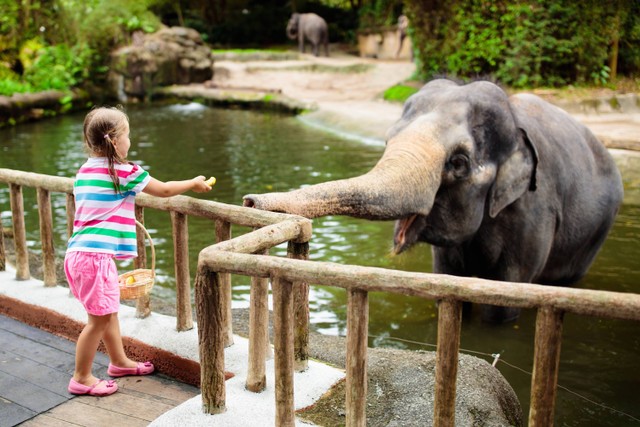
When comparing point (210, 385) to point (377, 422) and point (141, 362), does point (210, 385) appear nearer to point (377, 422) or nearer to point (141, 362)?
point (377, 422)

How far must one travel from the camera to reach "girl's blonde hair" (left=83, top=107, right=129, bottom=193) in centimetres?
310

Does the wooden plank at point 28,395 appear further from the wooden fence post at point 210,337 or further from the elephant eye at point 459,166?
the elephant eye at point 459,166

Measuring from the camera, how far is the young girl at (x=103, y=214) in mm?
3145

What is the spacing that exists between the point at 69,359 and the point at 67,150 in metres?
9.54

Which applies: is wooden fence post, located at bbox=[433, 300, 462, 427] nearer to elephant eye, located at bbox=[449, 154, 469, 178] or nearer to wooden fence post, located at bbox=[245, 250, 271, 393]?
wooden fence post, located at bbox=[245, 250, 271, 393]

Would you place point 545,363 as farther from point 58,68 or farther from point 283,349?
point 58,68

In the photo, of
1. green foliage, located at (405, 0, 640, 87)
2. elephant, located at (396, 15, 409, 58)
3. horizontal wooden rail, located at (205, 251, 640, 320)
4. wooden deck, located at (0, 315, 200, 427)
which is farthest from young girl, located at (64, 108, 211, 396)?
elephant, located at (396, 15, 409, 58)

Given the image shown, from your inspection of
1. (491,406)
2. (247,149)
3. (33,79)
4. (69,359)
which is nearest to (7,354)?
(69,359)

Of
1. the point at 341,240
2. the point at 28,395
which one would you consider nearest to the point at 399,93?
the point at 341,240

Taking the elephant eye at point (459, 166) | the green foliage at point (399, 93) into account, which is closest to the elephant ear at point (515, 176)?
the elephant eye at point (459, 166)

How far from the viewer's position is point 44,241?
4.27 meters

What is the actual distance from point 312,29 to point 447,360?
76.0 feet

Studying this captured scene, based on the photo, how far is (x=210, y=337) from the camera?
2.79 meters

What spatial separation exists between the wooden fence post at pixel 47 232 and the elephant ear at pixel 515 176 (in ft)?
8.88
